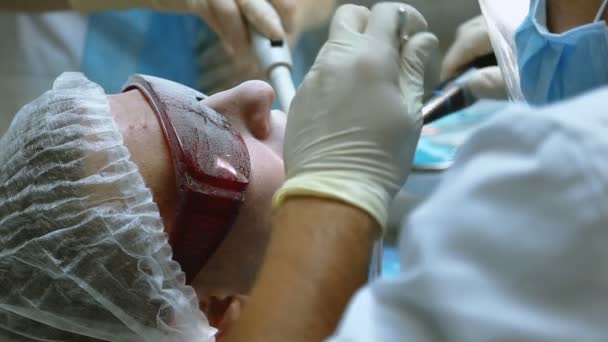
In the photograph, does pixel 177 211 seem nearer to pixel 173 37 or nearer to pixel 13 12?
pixel 173 37

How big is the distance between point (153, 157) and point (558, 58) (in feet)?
2.09

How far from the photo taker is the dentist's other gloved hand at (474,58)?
147 cm

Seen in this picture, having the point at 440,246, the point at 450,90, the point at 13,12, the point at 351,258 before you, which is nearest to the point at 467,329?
the point at 440,246

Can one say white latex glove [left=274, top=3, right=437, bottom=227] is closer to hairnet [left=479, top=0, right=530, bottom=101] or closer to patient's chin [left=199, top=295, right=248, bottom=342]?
hairnet [left=479, top=0, right=530, bottom=101]

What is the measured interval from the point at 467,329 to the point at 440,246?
0.21ft

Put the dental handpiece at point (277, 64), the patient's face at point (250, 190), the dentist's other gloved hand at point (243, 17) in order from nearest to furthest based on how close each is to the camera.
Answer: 1. the patient's face at point (250, 190)
2. the dental handpiece at point (277, 64)
3. the dentist's other gloved hand at point (243, 17)

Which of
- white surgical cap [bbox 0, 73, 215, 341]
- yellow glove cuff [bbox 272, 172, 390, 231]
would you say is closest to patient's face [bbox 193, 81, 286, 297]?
white surgical cap [bbox 0, 73, 215, 341]

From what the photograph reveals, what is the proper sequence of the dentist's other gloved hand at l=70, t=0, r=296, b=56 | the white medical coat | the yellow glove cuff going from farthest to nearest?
the dentist's other gloved hand at l=70, t=0, r=296, b=56 → the yellow glove cuff → the white medical coat

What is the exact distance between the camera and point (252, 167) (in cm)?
104

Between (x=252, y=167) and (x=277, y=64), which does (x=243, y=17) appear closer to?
(x=277, y=64)

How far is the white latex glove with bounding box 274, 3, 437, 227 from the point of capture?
80 cm

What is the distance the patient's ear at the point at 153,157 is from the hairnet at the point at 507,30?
616mm

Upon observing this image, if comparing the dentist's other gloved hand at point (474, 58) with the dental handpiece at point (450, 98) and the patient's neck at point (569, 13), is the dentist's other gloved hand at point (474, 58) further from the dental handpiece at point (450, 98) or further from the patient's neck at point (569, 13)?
the patient's neck at point (569, 13)

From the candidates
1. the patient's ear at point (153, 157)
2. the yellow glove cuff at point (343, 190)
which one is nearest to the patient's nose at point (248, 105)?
the patient's ear at point (153, 157)
